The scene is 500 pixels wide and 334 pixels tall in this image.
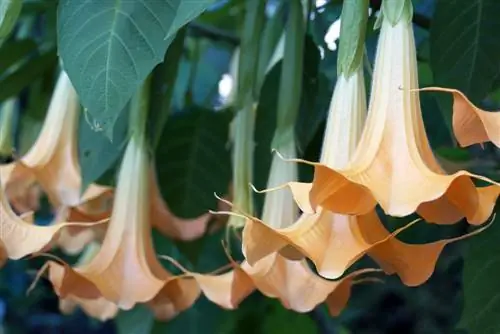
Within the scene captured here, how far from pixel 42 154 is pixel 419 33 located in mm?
471

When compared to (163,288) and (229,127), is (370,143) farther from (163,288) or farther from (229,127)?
(229,127)

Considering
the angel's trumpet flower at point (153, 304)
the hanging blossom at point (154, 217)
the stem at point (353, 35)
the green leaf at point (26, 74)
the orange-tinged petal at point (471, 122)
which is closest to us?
the orange-tinged petal at point (471, 122)

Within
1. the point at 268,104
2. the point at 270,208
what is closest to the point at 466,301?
the point at 270,208

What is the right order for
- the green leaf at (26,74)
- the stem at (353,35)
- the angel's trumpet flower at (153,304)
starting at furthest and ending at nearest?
1. the green leaf at (26,74)
2. the angel's trumpet flower at (153,304)
3. the stem at (353,35)

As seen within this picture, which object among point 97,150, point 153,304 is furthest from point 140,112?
point 153,304

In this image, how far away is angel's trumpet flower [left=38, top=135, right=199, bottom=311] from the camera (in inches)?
24.0

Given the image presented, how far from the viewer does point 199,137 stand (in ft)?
2.83

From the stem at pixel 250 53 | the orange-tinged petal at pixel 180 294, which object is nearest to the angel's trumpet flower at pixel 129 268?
the orange-tinged petal at pixel 180 294

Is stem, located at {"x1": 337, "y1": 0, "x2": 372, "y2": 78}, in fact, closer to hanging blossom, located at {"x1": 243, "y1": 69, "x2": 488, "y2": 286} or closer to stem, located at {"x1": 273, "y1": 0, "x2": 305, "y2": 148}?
hanging blossom, located at {"x1": 243, "y1": 69, "x2": 488, "y2": 286}

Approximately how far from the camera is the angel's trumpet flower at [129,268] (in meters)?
0.61

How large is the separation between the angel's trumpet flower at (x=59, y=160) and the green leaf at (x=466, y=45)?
35 centimetres

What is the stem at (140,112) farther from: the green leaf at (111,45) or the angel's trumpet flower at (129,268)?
the green leaf at (111,45)

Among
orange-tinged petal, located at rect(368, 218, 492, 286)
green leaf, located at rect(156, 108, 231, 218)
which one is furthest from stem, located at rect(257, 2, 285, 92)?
orange-tinged petal, located at rect(368, 218, 492, 286)

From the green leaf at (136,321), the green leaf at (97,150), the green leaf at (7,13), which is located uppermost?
the green leaf at (7,13)
